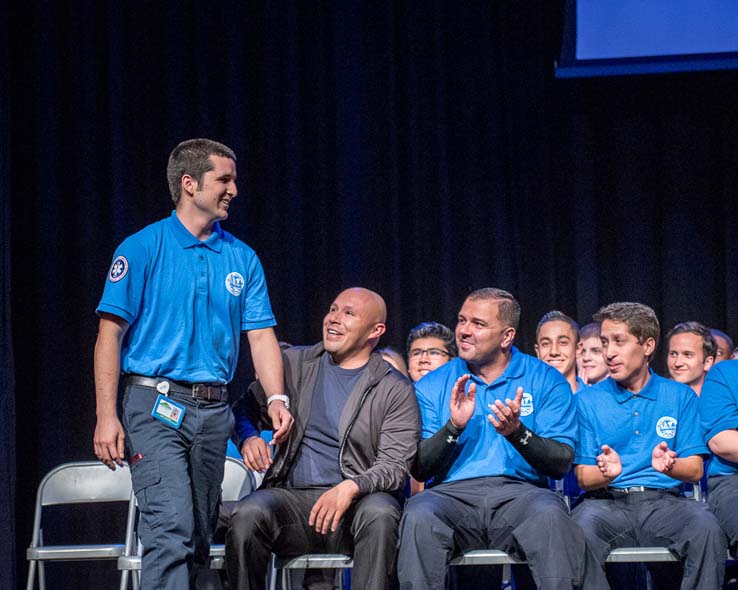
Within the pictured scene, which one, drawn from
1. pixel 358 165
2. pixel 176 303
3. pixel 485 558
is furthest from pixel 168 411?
pixel 358 165

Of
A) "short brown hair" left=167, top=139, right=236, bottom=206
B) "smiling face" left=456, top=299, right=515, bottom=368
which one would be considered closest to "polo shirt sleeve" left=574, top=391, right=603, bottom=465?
"smiling face" left=456, top=299, right=515, bottom=368

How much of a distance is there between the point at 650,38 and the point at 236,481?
3295 mm

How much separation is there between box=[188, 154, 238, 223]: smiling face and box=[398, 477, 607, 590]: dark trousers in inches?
50.4

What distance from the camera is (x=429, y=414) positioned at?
12.2 ft

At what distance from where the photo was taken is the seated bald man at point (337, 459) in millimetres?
3205

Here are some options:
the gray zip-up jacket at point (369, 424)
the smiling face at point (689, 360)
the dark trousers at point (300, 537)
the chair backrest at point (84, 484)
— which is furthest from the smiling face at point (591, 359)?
the chair backrest at point (84, 484)

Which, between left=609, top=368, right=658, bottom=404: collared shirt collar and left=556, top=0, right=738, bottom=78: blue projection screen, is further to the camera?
left=556, top=0, right=738, bottom=78: blue projection screen

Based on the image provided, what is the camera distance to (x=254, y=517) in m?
3.24

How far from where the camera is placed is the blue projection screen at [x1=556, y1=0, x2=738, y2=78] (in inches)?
202

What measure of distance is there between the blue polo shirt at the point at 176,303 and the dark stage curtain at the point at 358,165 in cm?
202

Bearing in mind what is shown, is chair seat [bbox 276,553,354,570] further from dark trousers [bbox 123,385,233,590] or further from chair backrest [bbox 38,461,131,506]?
chair backrest [bbox 38,461,131,506]

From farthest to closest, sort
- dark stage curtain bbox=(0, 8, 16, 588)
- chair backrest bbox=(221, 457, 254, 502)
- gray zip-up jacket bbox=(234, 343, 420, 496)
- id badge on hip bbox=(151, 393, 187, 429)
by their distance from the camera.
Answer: dark stage curtain bbox=(0, 8, 16, 588), chair backrest bbox=(221, 457, 254, 502), gray zip-up jacket bbox=(234, 343, 420, 496), id badge on hip bbox=(151, 393, 187, 429)

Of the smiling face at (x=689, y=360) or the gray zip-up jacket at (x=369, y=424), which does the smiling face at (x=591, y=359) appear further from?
the gray zip-up jacket at (x=369, y=424)

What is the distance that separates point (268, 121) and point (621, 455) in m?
2.88
